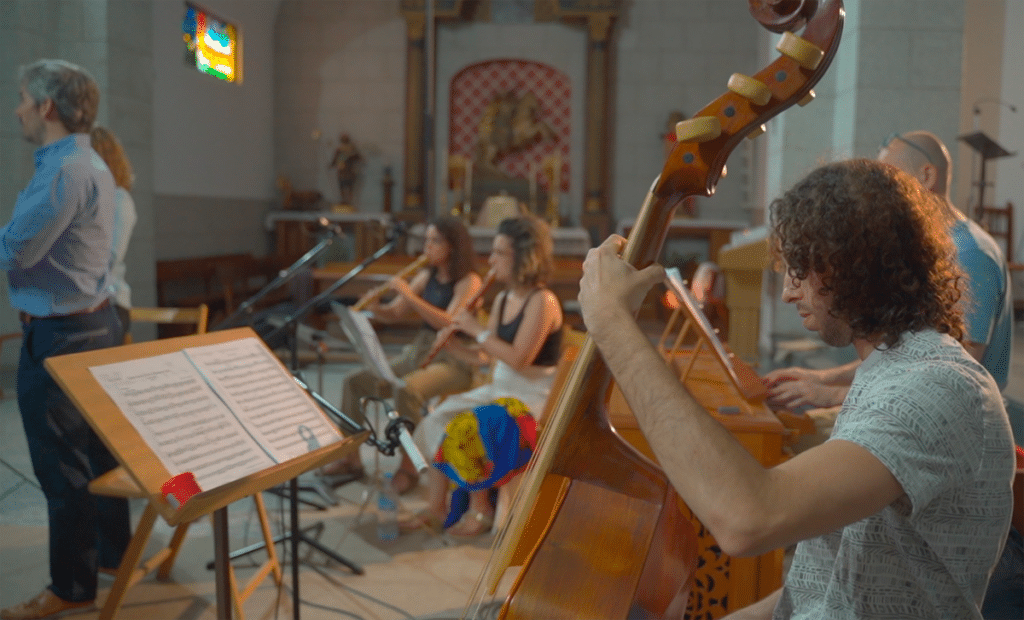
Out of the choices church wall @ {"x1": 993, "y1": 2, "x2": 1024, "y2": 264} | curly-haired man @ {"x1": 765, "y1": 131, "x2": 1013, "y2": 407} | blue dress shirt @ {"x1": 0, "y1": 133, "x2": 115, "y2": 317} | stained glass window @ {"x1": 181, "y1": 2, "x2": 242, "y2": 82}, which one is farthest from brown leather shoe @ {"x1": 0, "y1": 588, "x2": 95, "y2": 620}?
church wall @ {"x1": 993, "y1": 2, "x2": 1024, "y2": 264}

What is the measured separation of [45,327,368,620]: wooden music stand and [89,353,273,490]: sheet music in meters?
0.02

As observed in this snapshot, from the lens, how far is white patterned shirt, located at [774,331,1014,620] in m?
0.95

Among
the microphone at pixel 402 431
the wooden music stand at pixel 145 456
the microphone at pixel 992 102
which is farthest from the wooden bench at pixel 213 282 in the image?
the microphone at pixel 992 102

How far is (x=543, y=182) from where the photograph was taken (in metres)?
10.1

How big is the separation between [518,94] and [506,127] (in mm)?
476

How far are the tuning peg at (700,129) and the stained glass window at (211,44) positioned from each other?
7934 millimetres

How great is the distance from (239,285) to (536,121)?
13.4 feet

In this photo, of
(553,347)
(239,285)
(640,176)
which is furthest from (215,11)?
(553,347)

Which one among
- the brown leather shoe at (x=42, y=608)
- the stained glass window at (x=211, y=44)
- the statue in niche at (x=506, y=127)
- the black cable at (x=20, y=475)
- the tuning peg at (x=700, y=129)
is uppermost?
the stained glass window at (x=211, y=44)

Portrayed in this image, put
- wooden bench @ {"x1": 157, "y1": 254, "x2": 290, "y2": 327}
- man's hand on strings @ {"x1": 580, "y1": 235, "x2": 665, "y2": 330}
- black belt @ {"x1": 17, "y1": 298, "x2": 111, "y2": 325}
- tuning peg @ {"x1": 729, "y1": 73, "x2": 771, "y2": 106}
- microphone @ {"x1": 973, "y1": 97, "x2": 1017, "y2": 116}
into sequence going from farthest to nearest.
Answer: microphone @ {"x1": 973, "y1": 97, "x2": 1017, "y2": 116} < wooden bench @ {"x1": 157, "y1": 254, "x2": 290, "y2": 327} < black belt @ {"x1": 17, "y1": 298, "x2": 111, "y2": 325} < tuning peg @ {"x1": 729, "y1": 73, "x2": 771, "y2": 106} < man's hand on strings @ {"x1": 580, "y1": 235, "x2": 665, "y2": 330}

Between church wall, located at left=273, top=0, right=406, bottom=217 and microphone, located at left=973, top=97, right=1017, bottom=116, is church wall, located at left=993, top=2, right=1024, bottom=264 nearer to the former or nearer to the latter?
microphone, located at left=973, top=97, right=1017, bottom=116

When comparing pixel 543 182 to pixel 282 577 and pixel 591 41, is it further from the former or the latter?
pixel 282 577

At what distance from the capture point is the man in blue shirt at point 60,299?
250 cm

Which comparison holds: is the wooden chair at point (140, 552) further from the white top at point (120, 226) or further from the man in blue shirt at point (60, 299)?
the white top at point (120, 226)
